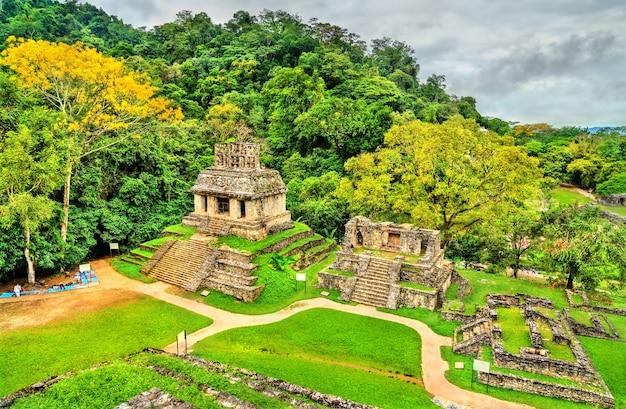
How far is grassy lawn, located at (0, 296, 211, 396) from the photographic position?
12836mm

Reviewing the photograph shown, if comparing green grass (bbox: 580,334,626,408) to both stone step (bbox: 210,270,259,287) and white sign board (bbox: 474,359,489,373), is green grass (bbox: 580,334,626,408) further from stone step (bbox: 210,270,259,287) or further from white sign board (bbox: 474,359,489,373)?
stone step (bbox: 210,270,259,287)

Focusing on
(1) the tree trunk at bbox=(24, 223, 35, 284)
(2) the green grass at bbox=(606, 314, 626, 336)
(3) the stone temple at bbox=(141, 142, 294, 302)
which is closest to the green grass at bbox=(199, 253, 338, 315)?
(3) the stone temple at bbox=(141, 142, 294, 302)

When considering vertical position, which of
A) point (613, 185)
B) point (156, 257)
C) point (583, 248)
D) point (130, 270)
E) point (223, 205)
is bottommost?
point (130, 270)

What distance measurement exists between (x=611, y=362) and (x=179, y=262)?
19.0 m

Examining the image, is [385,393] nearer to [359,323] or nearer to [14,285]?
[359,323]

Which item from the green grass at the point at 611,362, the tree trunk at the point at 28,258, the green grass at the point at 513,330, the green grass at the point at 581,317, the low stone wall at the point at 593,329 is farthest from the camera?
the tree trunk at the point at 28,258

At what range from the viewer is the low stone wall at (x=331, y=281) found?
20.3 m

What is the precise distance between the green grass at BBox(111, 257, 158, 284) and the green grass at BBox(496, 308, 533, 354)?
52.7 ft

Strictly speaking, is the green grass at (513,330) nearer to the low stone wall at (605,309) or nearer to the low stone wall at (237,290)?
the low stone wall at (605,309)

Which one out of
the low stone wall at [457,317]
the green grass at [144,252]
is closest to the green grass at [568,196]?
the low stone wall at [457,317]

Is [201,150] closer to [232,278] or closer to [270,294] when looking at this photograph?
[232,278]

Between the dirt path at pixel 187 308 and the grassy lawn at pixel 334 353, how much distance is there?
0.45 metres

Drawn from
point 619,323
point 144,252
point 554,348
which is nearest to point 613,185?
point 619,323

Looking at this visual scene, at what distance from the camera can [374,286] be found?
1975cm
